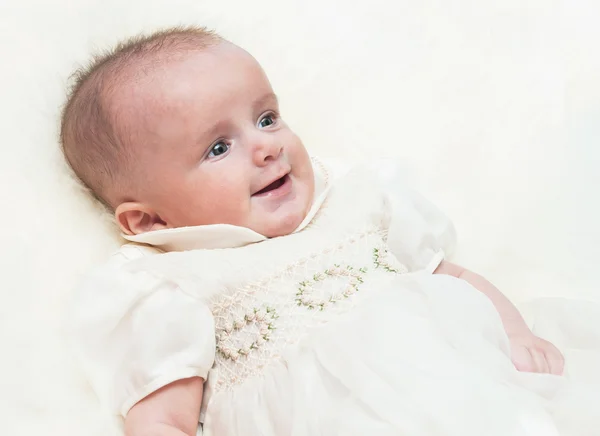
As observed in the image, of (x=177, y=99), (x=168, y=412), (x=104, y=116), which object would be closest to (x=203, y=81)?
(x=177, y=99)

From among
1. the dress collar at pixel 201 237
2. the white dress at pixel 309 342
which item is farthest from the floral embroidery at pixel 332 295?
the dress collar at pixel 201 237

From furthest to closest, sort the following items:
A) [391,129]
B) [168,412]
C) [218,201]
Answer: [391,129], [218,201], [168,412]

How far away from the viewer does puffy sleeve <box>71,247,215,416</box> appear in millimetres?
889

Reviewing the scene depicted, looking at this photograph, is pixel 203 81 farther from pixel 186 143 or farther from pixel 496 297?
pixel 496 297

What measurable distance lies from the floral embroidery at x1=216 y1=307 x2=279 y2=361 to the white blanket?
18cm

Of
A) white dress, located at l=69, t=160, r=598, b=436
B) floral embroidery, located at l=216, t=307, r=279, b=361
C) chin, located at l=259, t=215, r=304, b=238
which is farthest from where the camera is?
chin, located at l=259, t=215, r=304, b=238

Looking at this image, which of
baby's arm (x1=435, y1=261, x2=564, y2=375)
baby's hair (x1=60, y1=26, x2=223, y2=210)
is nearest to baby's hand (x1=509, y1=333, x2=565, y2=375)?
baby's arm (x1=435, y1=261, x2=564, y2=375)

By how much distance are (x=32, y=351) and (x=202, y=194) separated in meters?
0.31

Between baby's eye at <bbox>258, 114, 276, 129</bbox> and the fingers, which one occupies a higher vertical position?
baby's eye at <bbox>258, 114, 276, 129</bbox>

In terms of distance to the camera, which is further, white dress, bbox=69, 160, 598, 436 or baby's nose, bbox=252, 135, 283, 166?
baby's nose, bbox=252, 135, 283, 166

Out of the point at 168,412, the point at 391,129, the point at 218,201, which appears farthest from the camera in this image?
the point at 391,129

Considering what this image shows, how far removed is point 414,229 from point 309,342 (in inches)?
11.7

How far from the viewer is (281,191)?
1.05 meters

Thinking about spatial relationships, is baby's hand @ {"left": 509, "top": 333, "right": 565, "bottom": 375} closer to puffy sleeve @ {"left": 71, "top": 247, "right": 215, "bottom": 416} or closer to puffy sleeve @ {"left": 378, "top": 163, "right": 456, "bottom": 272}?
puffy sleeve @ {"left": 378, "top": 163, "right": 456, "bottom": 272}
